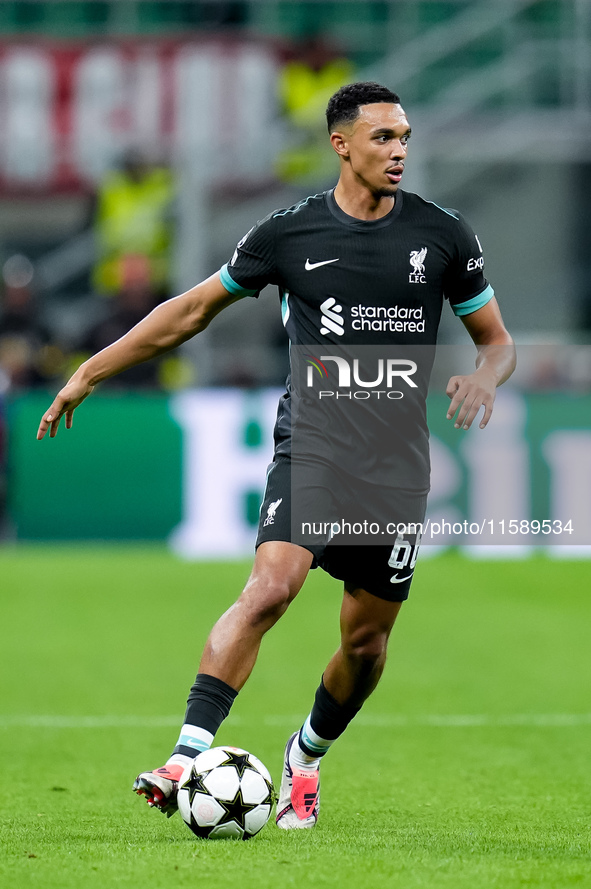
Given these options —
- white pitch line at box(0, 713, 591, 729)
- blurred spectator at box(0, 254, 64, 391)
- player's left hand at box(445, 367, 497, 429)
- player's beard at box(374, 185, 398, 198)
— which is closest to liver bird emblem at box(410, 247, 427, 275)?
player's beard at box(374, 185, 398, 198)

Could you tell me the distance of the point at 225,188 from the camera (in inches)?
728

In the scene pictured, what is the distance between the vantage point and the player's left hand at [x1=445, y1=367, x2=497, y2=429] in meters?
4.52

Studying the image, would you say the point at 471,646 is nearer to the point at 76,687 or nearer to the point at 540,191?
the point at 76,687

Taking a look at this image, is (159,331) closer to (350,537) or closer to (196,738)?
(350,537)

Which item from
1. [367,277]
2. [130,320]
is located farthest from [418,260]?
[130,320]

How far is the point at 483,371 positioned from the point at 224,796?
162 cm

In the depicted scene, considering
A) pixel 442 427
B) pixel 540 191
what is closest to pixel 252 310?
pixel 540 191

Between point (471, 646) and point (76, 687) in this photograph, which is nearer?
point (76, 687)

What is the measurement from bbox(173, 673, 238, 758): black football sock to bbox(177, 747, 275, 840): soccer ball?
0.05 meters

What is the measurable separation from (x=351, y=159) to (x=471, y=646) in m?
5.47

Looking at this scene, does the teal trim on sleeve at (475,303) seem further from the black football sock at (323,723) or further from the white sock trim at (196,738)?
the white sock trim at (196,738)

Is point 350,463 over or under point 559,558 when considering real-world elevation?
over

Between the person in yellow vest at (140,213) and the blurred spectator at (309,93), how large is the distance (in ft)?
4.82

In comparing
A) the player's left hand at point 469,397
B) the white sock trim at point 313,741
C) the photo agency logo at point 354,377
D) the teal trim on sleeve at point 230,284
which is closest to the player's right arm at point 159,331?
the teal trim on sleeve at point 230,284
